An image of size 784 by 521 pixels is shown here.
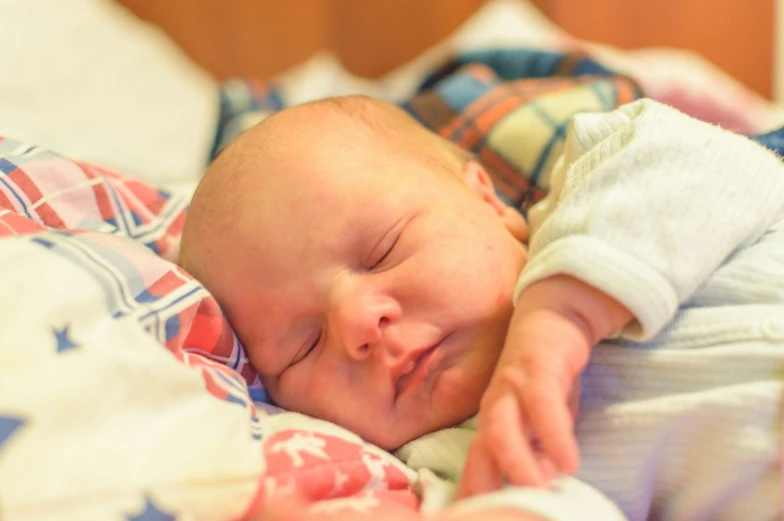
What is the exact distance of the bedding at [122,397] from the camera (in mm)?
465

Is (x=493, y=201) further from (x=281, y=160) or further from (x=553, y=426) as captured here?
(x=553, y=426)

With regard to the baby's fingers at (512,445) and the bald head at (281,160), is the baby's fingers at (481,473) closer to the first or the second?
the baby's fingers at (512,445)

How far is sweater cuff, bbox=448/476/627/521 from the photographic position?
49 centimetres

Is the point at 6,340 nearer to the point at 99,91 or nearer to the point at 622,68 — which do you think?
the point at 99,91

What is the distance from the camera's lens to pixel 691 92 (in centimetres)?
152

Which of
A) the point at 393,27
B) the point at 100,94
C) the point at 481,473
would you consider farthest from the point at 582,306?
the point at 393,27

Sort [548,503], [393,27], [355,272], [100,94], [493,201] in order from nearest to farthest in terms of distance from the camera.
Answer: [548,503] → [355,272] → [493,201] → [100,94] → [393,27]

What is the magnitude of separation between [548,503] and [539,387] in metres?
0.08

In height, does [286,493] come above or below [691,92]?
above

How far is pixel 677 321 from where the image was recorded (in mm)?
645

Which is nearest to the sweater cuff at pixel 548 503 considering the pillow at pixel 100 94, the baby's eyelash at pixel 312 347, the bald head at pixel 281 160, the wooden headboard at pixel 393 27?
the baby's eyelash at pixel 312 347

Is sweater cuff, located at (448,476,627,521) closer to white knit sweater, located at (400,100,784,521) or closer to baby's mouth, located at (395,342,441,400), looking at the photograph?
white knit sweater, located at (400,100,784,521)

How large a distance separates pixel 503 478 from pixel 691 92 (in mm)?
1222

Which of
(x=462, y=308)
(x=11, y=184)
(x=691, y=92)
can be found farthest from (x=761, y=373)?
(x=691, y=92)
